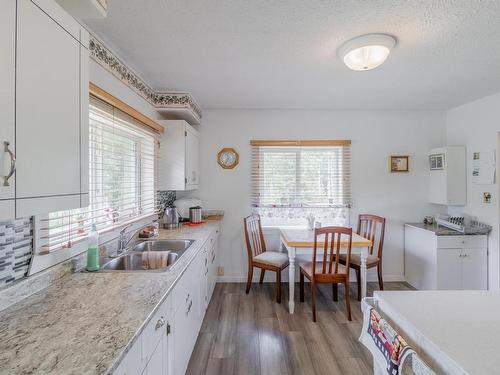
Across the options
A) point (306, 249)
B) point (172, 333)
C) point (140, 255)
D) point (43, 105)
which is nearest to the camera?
point (43, 105)

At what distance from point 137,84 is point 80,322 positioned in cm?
205

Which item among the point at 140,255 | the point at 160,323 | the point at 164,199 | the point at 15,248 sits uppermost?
the point at 164,199

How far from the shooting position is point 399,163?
11.3 feet

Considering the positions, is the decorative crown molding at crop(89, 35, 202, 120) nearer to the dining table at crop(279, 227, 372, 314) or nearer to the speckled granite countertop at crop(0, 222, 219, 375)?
the speckled granite countertop at crop(0, 222, 219, 375)

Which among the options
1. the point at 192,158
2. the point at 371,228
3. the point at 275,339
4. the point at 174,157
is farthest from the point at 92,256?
the point at 371,228

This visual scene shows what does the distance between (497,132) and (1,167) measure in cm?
409

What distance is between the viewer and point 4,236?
1.08 metres

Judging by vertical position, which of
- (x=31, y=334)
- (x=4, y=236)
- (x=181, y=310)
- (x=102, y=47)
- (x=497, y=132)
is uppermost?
(x=102, y=47)

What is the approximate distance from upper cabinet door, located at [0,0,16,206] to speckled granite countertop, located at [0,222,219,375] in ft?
1.46

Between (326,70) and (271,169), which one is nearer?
(326,70)

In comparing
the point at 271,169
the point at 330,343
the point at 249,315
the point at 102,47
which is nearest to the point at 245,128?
the point at 271,169

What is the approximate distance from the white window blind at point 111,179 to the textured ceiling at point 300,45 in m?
0.55

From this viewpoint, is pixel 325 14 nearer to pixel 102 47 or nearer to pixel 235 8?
pixel 235 8

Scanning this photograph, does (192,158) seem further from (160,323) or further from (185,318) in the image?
(160,323)
